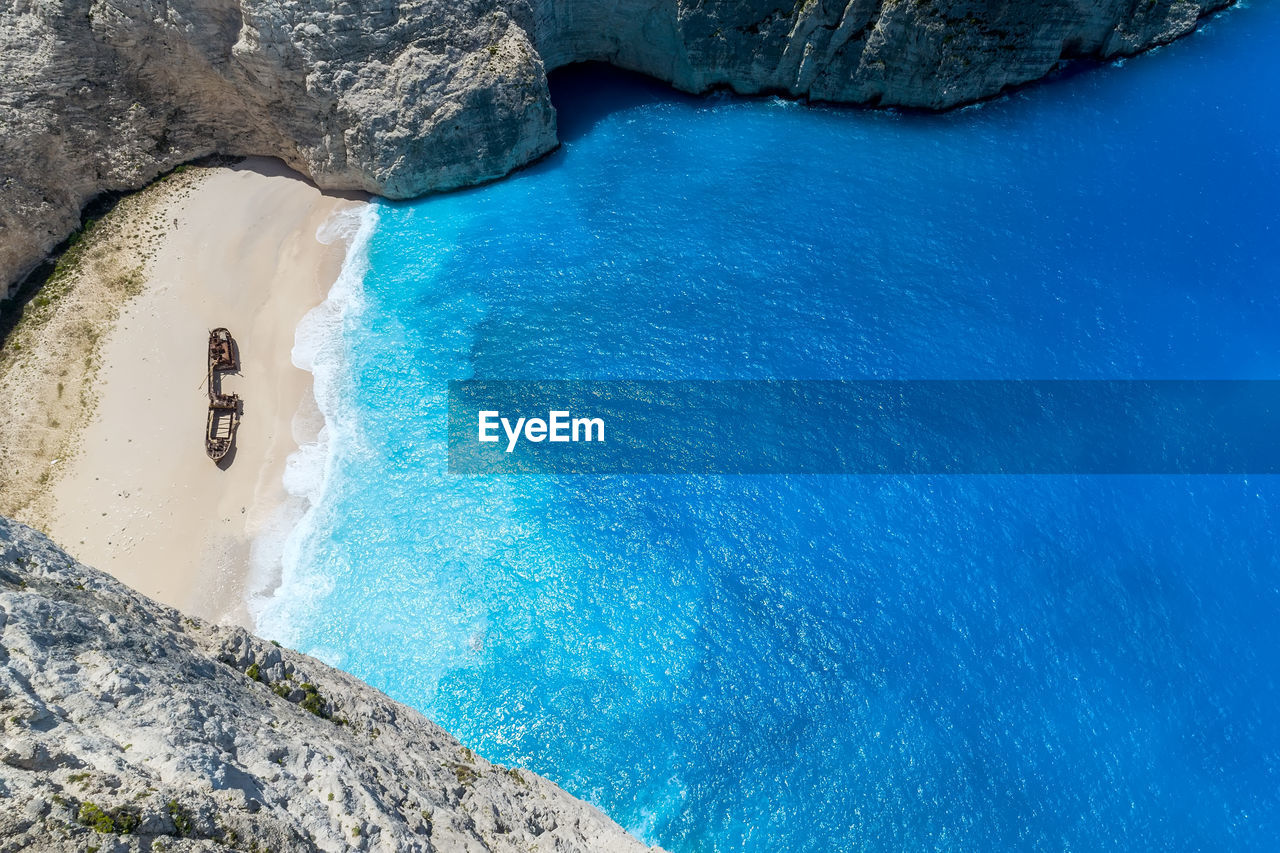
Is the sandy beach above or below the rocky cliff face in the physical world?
below

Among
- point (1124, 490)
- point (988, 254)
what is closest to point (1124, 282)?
point (988, 254)

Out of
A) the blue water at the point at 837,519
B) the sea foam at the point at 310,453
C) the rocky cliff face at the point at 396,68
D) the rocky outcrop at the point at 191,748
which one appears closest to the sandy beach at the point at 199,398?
the sea foam at the point at 310,453

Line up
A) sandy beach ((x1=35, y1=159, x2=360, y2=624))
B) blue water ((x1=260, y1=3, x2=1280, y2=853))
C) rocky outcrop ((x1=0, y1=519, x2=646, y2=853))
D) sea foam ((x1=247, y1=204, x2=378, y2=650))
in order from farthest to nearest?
sandy beach ((x1=35, y1=159, x2=360, y2=624)) < sea foam ((x1=247, y1=204, x2=378, y2=650)) < blue water ((x1=260, y1=3, x2=1280, y2=853)) < rocky outcrop ((x1=0, y1=519, x2=646, y2=853))

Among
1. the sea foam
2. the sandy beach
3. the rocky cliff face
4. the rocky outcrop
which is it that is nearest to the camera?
the rocky outcrop

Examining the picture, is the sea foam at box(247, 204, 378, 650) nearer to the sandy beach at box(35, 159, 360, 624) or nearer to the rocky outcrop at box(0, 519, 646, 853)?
the sandy beach at box(35, 159, 360, 624)

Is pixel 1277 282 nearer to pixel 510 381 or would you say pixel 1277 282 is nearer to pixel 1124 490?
pixel 1124 490

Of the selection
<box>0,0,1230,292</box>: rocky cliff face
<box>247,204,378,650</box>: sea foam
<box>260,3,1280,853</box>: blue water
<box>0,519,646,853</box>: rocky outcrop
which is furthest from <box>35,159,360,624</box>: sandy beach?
<box>0,519,646,853</box>: rocky outcrop

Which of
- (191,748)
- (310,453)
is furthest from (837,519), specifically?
(310,453)
